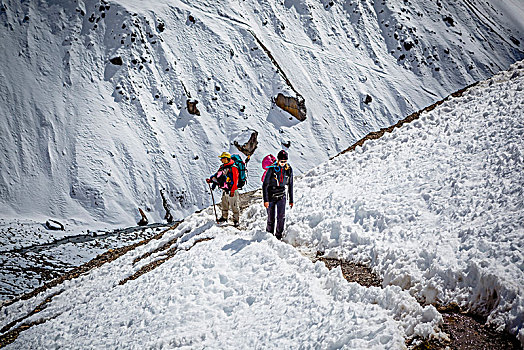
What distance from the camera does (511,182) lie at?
7.75m

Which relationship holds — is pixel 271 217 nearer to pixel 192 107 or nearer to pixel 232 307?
pixel 232 307

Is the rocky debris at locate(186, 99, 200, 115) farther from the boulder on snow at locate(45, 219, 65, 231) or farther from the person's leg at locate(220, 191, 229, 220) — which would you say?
the person's leg at locate(220, 191, 229, 220)

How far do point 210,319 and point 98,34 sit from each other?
143 ft

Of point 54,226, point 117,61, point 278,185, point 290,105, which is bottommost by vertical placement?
point 278,185

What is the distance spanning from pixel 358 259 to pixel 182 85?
38.0 metres

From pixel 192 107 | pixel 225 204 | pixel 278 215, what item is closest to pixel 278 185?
pixel 278 215

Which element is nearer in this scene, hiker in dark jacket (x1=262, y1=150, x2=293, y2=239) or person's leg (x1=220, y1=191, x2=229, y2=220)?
hiker in dark jacket (x1=262, y1=150, x2=293, y2=239)

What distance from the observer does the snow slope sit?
569cm

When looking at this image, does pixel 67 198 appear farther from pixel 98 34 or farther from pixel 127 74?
pixel 98 34

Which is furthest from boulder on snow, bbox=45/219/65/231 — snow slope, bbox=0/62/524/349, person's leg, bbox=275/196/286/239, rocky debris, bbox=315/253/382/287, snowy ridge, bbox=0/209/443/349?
rocky debris, bbox=315/253/382/287

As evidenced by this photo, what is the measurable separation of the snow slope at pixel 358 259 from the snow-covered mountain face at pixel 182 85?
22.2m

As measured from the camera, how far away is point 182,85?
42156mm

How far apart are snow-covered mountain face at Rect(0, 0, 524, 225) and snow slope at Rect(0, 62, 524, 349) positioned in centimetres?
2223

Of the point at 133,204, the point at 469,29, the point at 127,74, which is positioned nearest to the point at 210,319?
the point at 133,204
